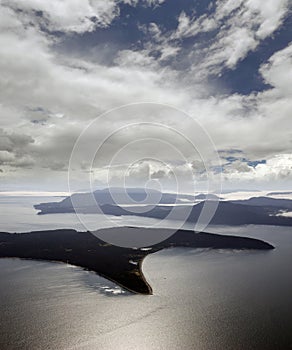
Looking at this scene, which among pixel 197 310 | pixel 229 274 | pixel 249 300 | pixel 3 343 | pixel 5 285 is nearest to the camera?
pixel 3 343

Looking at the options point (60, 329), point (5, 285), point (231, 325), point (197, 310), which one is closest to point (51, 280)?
point (5, 285)

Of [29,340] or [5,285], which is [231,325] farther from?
[5,285]

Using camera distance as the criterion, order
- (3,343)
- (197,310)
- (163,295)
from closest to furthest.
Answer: (3,343) → (197,310) → (163,295)
